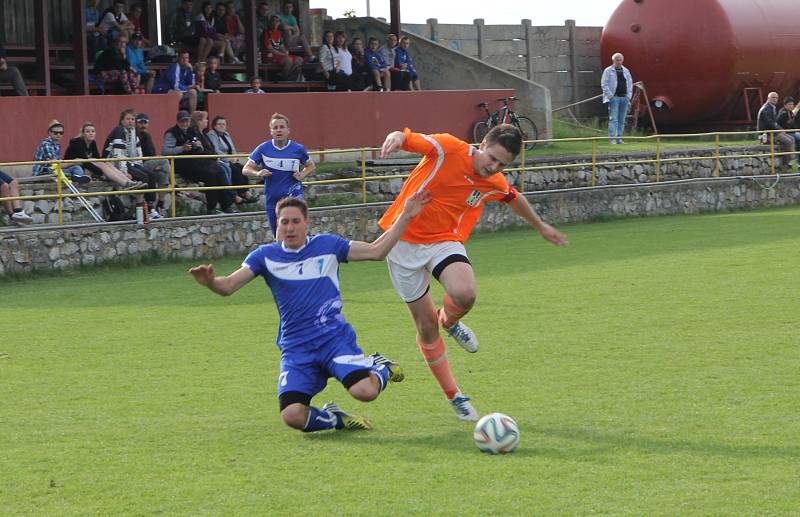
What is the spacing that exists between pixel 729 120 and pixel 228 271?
19747mm

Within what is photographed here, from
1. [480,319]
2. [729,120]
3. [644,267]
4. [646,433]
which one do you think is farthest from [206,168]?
[729,120]

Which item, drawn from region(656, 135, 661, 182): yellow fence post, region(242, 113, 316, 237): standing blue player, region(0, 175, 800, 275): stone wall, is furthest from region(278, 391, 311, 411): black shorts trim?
region(656, 135, 661, 182): yellow fence post

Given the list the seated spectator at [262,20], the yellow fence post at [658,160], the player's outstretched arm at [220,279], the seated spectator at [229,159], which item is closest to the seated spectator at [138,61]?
the seated spectator at [229,159]

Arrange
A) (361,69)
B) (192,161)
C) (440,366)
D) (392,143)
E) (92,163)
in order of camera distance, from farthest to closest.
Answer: (361,69) < (192,161) < (92,163) < (440,366) < (392,143)

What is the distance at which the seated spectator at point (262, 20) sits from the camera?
2702 centimetres

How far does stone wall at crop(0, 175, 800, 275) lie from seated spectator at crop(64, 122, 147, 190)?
60 centimetres

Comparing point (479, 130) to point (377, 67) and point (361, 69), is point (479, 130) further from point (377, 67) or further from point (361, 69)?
point (361, 69)

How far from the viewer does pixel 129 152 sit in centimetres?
1892

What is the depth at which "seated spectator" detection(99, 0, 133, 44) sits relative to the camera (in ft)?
76.5

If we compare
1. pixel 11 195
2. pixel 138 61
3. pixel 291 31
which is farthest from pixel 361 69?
pixel 11 195

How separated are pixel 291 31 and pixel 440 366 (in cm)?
2037

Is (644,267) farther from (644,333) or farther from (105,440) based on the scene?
(105,440)

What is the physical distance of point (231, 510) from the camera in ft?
20.2

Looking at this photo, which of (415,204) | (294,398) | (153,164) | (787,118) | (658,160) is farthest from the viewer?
(787,118)
